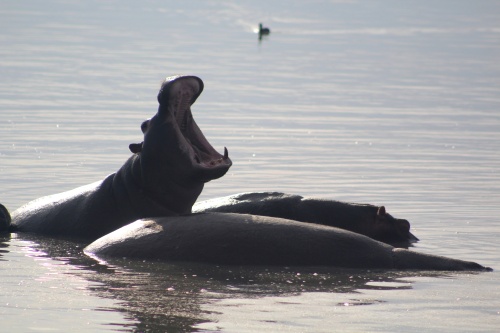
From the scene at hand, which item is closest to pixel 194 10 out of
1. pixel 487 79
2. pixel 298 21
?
pixel 298 21

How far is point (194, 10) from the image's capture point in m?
100

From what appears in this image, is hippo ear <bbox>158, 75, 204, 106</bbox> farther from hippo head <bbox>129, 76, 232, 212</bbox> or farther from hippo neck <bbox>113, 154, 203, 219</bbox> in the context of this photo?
hippo neck <bbox>113, 154, 203, 219</bbox>

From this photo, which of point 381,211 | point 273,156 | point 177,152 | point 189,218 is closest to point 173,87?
point 177,152

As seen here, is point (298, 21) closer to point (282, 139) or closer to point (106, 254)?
point (282, 139)

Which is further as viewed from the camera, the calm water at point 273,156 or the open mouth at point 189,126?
the open mouth at point 189,126

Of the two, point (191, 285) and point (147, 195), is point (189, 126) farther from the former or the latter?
point (191, 285)

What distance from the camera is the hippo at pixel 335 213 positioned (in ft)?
40.4

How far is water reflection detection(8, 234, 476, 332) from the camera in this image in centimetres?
885

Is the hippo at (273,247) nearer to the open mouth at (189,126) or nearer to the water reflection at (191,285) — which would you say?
the water reflection at (191,285)

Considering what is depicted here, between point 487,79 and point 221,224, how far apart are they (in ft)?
84.7

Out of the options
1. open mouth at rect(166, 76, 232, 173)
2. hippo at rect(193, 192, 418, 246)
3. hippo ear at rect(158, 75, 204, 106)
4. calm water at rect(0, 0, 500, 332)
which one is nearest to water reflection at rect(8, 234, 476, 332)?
calm water at rect(0, 0, 500, 332)

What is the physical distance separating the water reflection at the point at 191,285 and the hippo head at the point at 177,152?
1139 mm

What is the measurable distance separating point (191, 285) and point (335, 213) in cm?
279

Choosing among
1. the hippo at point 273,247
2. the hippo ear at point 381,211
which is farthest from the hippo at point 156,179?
the hippo ear at point 381,211
